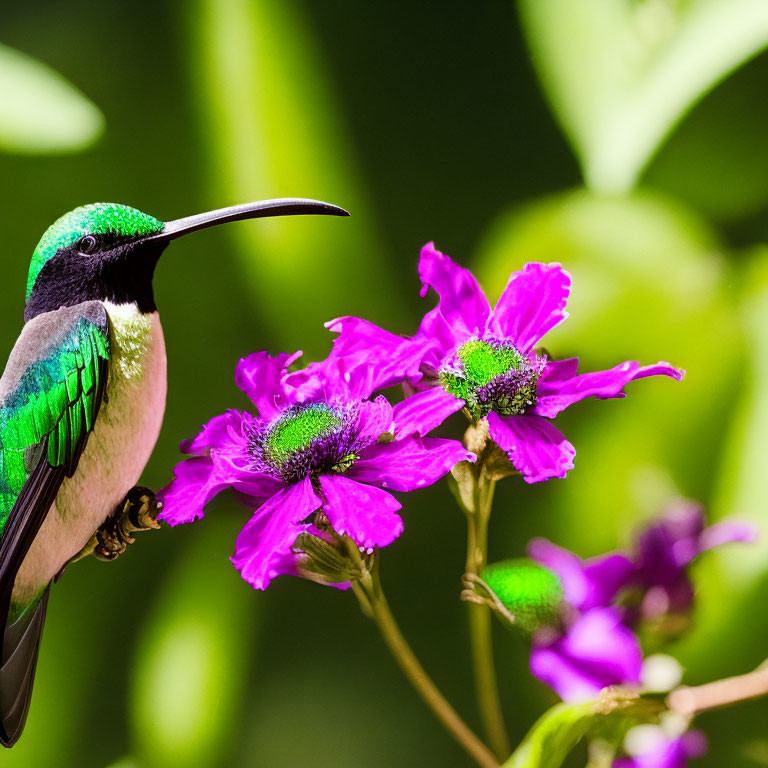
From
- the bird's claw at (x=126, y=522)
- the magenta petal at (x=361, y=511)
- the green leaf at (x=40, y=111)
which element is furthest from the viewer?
the green leaf at (x=40, y=111)

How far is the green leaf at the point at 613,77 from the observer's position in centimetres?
65

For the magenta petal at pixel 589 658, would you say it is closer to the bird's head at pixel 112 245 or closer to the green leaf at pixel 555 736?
the green leaf at pixel 555 736

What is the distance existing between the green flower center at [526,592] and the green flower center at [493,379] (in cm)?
10

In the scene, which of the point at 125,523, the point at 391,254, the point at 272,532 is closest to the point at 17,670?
the point at 125,523

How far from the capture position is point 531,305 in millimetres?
392

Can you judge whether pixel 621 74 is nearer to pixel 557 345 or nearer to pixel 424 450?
pixel 557 345

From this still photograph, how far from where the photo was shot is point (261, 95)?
66 centimetres

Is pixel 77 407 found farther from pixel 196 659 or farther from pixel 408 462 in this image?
pixel 196 659

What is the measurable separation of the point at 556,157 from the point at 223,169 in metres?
0.28

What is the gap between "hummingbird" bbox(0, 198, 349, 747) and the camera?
1.32 feet

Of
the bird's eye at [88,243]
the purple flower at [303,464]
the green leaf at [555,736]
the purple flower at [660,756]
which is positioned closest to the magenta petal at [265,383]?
the purple flower at [303,464]

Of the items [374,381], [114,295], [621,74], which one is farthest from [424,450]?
[621,74]

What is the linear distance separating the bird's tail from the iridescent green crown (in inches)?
8.1

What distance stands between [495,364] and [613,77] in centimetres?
40
